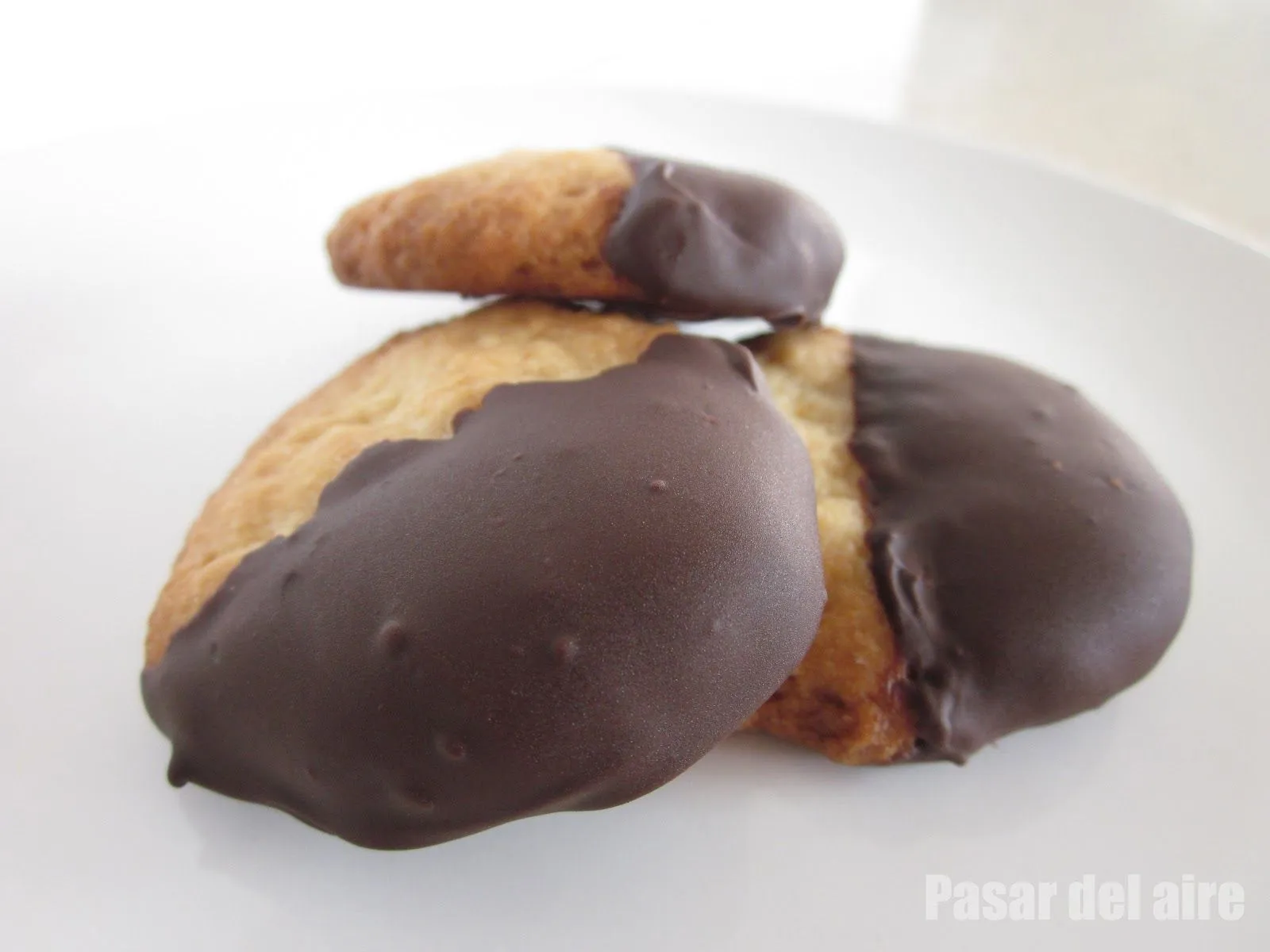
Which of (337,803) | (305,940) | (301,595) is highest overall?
(301,595)

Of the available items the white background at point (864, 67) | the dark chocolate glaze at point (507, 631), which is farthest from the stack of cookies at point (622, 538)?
the white background at point (864, 67)

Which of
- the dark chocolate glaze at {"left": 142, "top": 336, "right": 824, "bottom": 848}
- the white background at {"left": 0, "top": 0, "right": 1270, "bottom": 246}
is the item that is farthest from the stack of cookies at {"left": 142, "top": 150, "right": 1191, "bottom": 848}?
the white background at {"left": 0, "top": 0, "right": 1270, "bottom": 246}

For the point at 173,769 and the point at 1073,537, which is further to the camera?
the point at 1073,537

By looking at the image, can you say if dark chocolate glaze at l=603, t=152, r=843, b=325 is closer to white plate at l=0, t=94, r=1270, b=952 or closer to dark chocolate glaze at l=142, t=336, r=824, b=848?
dark chocolate glaze at l=142, t=336, r=824, b=848

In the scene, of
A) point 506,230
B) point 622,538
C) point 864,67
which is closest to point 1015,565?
point 622,538

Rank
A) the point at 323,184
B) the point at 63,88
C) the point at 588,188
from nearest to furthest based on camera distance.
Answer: the point at 588,188 → the point at 323,184 → the point at 63,88

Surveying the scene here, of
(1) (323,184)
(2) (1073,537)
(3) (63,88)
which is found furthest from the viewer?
(3) (63,88)

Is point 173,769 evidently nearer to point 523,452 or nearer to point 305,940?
point 305,940

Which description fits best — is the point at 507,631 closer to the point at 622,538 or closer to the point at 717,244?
the point at 622,538

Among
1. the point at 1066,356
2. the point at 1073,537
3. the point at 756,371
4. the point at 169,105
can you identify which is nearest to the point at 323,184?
the point at 169,105
